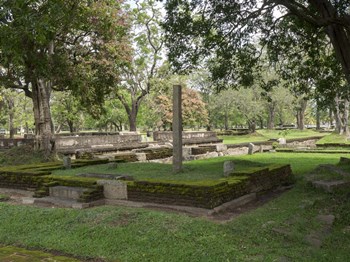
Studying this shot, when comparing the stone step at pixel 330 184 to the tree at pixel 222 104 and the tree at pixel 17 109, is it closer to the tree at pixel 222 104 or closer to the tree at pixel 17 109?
the tree at pixel 17 109

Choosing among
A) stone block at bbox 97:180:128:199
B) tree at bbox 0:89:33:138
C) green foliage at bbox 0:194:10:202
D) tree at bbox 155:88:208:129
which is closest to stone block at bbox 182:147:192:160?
stone block at bbox 97:180:128:199

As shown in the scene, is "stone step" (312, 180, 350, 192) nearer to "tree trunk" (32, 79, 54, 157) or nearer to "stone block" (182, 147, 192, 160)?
"stone block" (182, 147, 192, 160)

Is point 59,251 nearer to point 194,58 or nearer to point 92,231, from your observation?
point 92,231

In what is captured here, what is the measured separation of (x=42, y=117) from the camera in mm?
16656

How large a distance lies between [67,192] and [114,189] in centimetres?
123

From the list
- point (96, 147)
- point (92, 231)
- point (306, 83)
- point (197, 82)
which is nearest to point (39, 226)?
point (92, 231)

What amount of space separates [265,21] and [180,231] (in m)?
8.34

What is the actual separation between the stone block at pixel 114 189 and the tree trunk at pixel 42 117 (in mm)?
8336

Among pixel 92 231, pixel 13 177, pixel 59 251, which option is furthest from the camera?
pixel 13 177

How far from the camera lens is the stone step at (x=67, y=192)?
28.8 feet

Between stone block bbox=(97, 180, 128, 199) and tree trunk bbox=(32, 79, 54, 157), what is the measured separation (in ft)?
27.4

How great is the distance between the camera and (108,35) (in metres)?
16.7

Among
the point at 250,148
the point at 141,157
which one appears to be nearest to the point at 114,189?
the point at 141,157

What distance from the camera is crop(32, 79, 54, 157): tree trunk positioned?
1642 centimetres
